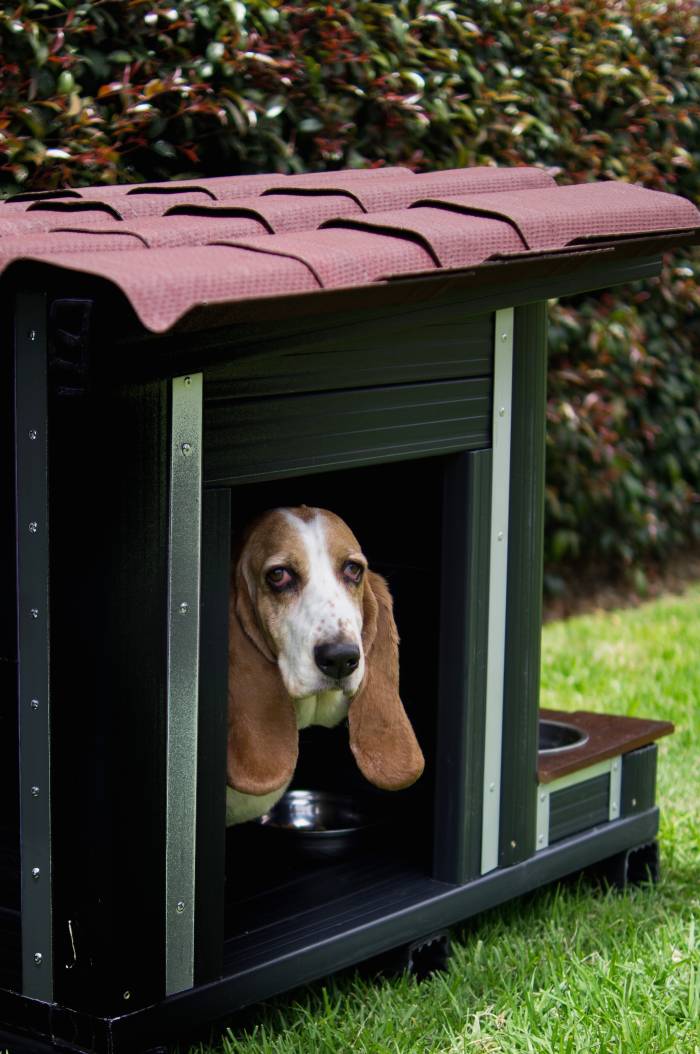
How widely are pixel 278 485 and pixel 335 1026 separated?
1.20 meters

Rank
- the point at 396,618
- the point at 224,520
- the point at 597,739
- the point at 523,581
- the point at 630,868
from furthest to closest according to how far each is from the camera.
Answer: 1. the point at 630,868
2. the point at 597,739
3. the point at 396,618
4. the point at 523,581
5. the point at 224,520

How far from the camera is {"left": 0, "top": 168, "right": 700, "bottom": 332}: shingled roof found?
209 cm

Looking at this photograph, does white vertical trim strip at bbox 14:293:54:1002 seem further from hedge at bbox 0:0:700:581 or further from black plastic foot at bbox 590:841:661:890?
black plastic foot at bbox 590:841:661:890

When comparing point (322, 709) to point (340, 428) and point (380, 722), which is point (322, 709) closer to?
point (380, 722)

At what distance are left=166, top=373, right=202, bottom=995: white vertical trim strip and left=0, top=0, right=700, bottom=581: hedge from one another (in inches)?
61.8

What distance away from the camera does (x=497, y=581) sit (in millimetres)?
3086

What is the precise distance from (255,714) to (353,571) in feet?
1.10

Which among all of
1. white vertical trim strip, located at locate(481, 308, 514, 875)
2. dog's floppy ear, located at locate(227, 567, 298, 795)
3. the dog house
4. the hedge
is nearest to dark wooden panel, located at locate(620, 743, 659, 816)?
the dog house

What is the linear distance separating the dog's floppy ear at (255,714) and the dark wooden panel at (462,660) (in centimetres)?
37

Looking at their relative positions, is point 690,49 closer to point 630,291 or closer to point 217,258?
point 630,291

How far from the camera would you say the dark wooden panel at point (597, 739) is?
3.33 m

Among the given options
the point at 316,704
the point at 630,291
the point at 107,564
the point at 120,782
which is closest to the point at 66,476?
the point at 107,564

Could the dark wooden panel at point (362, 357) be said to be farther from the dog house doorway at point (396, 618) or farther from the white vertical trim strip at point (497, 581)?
the dog house doorway at point (396, 618)

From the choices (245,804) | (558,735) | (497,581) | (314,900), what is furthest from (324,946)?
(558,735)
